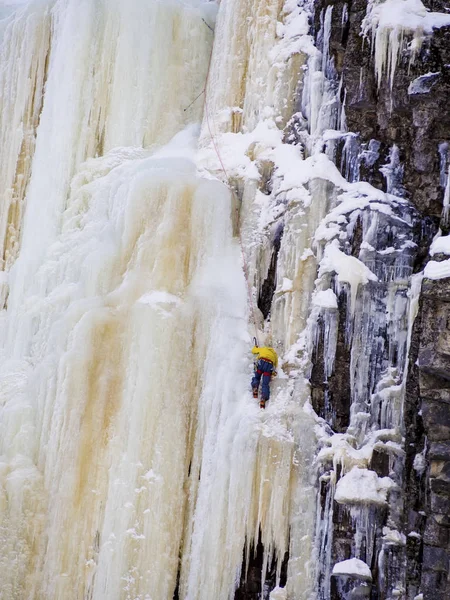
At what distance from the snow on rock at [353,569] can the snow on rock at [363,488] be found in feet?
2.02

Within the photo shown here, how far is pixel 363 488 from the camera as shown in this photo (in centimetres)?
911

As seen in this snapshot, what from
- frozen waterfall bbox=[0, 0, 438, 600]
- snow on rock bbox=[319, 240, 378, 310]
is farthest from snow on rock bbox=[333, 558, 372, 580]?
snow on rock bbox=[319, 240, 378, 310]

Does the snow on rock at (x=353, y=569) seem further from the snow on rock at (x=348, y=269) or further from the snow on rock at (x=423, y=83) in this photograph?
the snow on rock at (x=423, y=83)

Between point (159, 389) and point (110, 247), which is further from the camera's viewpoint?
point (110, 247)

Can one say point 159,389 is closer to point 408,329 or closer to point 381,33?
point 408,329

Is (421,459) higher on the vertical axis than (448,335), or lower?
lower

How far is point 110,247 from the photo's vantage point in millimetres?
11422

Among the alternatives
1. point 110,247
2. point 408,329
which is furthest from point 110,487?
point 408,329

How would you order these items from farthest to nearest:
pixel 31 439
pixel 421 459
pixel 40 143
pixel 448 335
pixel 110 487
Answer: pixel 40 143 → pixel 31 439 → pixel 110 487 → pixel 421 459 → pixel 448 335

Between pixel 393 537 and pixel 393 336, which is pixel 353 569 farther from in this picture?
pixel 393 336

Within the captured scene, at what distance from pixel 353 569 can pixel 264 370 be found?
2381 millimetres

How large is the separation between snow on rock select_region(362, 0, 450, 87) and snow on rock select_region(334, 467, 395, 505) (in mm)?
4542

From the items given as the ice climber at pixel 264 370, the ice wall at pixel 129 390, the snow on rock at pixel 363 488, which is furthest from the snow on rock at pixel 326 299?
the snow on rock at pixel 363 488

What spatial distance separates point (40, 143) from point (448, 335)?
25.0 ft
